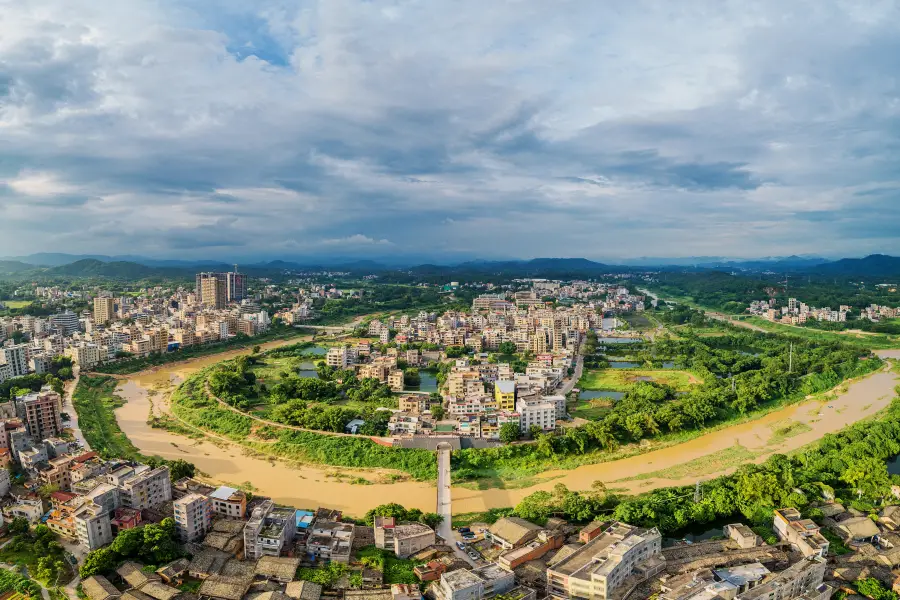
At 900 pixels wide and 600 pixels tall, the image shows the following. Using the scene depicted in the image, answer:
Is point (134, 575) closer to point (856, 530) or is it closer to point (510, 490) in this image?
point (510, 490)

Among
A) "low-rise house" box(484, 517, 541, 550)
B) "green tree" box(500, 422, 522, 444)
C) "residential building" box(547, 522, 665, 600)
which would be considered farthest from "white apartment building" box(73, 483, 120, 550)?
"green tree" box(500, 422, 522, 444)

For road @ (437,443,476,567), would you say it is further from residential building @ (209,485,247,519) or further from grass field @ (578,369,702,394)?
grass field @ (578,369,702,394)

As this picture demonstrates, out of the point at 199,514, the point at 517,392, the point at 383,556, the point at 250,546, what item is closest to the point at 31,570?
the point at 199,514

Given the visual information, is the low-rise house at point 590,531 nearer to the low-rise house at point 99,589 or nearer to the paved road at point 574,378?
the low-rise house at point 99,589

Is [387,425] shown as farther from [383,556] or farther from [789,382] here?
[789,382]

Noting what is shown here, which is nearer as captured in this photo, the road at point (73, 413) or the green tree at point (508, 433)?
the green tree at point (508, 433)

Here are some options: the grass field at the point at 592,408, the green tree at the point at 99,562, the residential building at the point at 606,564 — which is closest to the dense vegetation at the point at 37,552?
the green tree at the point at 99,562
